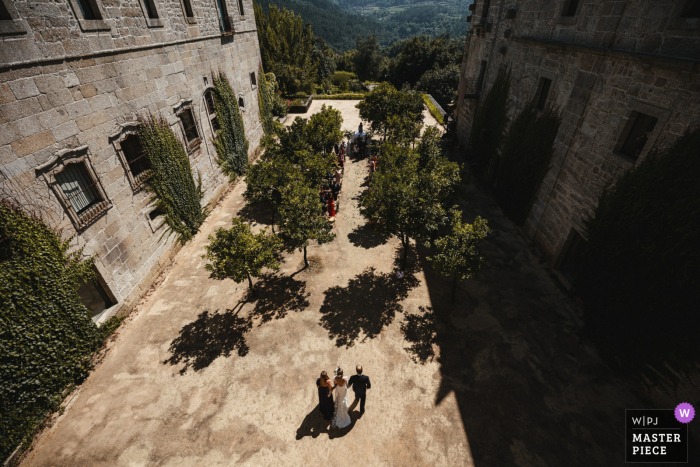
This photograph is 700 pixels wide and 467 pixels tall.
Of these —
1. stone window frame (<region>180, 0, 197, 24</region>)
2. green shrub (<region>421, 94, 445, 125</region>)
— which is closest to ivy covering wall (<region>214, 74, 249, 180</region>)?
stone window frame (<region>180, 0, 197, 24</region>)

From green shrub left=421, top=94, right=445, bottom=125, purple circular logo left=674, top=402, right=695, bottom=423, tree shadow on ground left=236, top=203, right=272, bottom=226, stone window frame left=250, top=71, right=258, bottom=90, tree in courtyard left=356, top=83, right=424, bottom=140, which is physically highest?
stone window frame left=250, top=71, right=258, bottom=90

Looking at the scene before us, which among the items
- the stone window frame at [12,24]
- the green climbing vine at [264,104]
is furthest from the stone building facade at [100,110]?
the green climbing vine at [264,104]

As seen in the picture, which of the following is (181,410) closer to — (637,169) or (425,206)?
(425,206)

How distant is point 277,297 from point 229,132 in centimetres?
1067

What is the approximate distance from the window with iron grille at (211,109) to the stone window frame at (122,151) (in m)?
5.18

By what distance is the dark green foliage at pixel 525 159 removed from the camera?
40.0 ft

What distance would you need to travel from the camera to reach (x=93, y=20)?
8.56 meters

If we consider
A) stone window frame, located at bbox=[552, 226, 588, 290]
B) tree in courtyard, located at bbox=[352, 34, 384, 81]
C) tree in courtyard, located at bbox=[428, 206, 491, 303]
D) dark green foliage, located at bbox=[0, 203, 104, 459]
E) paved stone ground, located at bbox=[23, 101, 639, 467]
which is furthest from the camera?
tree in courtyard, located at bbox=[352, 34, 384, 81]

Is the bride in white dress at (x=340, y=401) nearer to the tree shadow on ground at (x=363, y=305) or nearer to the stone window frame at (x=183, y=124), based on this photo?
the tree shadow on ground at (x=363, y=305)

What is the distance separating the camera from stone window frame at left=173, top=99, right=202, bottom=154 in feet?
41.0

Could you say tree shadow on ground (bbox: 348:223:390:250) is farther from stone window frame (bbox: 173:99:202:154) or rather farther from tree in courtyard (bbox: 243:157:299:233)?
stone window frame (bbox: 173:99:202:154)

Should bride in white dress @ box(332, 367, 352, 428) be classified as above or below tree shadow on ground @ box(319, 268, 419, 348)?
above

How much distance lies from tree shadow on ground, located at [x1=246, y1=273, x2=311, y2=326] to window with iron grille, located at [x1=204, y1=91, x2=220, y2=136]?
8.89 metres

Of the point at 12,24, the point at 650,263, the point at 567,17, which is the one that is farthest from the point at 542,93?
the point at 12,24
